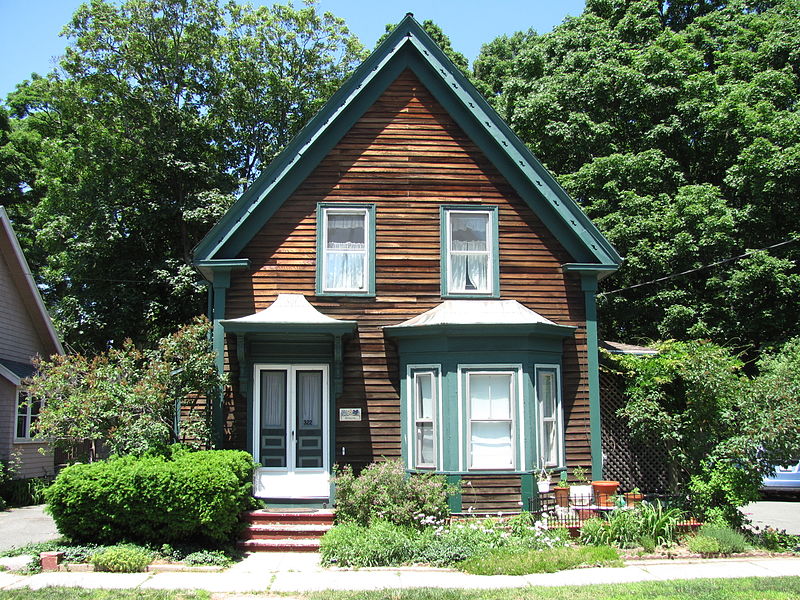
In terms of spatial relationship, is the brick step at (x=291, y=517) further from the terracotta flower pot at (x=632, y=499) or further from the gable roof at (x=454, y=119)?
the terracotta flower pot at (x=632, y=499)

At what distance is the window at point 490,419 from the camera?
13453 mm

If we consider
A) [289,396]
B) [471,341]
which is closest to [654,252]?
[471,341]

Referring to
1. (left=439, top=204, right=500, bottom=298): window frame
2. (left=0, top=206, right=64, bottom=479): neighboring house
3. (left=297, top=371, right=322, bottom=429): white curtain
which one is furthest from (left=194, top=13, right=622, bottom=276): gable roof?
(left=0, top=206, right=64, bottom=479): neighboring house

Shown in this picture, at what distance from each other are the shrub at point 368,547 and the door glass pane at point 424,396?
2.79m

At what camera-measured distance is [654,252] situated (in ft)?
75.5

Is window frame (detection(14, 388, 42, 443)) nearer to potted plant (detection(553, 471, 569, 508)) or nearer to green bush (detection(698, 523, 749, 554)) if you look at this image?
potted plant (detection(553, 471, 569, 508))

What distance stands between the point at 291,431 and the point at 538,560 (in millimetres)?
5545

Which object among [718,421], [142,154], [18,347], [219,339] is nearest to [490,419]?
[718,421]

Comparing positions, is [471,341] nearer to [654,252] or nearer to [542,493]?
[542,493]

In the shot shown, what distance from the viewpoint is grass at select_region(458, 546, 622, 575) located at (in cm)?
1021

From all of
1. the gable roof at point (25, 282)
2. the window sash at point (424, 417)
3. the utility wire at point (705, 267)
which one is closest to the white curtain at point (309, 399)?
the window sash at point (424, 417)

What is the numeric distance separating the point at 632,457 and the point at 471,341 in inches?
189

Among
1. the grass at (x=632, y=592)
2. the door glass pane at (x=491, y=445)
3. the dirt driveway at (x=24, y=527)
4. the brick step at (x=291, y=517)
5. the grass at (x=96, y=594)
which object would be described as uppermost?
the door glass pane at (x=491, y=445)

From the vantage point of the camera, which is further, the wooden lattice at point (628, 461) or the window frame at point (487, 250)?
the wooden lattice at point (628, 461)
